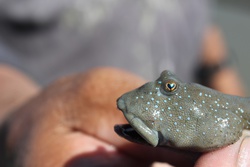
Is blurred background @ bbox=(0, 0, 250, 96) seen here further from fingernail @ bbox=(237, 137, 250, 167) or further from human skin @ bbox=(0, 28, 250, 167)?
fingernail @ bbox=(237, 137, 250, 167)

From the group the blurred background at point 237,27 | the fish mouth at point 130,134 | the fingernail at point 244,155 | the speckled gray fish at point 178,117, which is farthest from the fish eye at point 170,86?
the blurred background at point 237,27

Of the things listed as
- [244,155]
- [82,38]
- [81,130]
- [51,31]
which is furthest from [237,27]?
[244,155]

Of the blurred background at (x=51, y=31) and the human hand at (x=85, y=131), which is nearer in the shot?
the human hand at (x=85, y=131)

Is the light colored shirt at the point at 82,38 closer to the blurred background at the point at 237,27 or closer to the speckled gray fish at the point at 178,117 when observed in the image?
the speckled gray fish at the point at 178,117

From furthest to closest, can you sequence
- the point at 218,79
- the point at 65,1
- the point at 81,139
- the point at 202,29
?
the point at 218,79
the point at 202,29
the point at 65,1
the point at 81,139

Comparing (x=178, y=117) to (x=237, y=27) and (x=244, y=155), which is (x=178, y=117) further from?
(x=237, y=27)

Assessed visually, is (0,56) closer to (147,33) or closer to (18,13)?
(18,13)

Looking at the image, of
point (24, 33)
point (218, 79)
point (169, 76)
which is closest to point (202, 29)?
point (218, 79)
